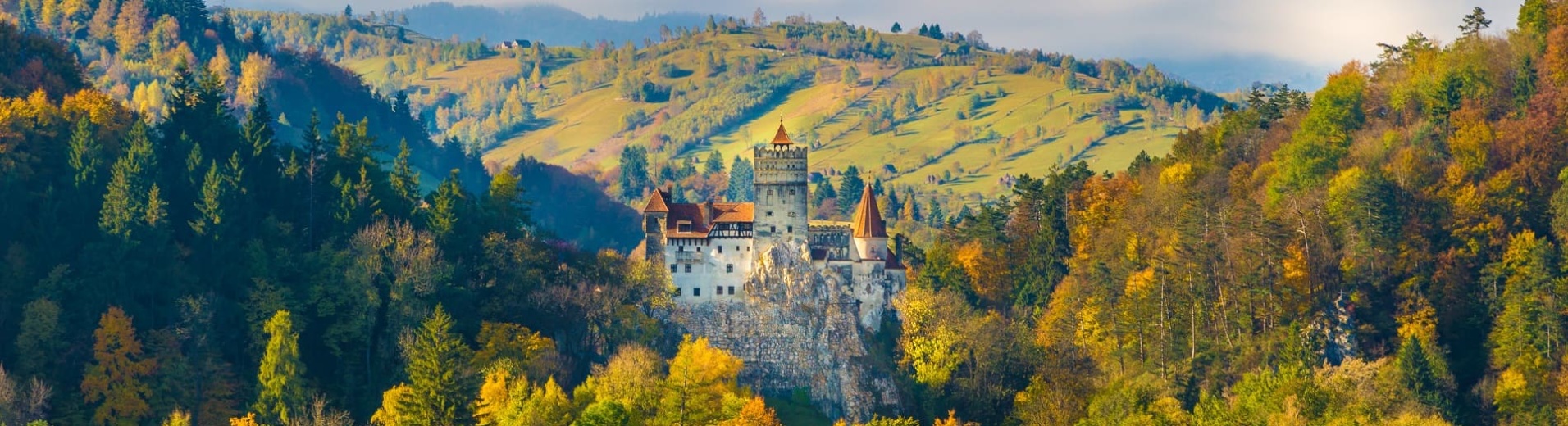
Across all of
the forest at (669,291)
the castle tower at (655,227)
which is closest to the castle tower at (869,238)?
the forest at (669,291)

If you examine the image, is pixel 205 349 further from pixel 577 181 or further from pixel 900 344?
pixel 577 181

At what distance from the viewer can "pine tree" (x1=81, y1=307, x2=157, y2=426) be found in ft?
273

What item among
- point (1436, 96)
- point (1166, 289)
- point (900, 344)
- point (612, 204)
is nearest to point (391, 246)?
point (900, 344)

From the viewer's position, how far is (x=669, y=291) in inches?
3826

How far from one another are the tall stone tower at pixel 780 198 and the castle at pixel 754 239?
36 millimetres

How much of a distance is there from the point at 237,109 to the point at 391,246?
79317 mm

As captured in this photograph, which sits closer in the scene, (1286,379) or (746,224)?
(1286,379)

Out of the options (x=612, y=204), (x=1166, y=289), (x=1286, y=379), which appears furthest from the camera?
(x=612, y=204)

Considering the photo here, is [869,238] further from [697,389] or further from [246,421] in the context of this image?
[246,421]

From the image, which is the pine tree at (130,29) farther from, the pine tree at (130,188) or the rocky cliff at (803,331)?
the rocky cliff at (803,331)

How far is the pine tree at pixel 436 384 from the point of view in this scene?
278ft

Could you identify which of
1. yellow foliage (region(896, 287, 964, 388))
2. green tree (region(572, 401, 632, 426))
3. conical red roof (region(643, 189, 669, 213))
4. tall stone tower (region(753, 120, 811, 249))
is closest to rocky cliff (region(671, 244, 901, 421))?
tall stone tower (region(753, 120, 811, 249))

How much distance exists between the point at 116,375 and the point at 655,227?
24800 millimetres

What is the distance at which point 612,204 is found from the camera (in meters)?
193
